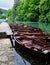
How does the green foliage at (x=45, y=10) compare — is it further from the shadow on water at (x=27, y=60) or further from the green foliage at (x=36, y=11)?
the shadow on water at (x=27, y=60)

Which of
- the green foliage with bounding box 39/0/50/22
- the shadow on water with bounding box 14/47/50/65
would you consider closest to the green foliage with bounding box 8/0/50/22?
the green foliage with bounding box 39/0/50/22

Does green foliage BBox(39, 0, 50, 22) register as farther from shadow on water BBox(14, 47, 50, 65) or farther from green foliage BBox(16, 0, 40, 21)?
shadow on water BBox(14, 47, 50, 65)

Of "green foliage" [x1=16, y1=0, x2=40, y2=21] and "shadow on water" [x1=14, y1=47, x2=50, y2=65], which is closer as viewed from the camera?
"shadow on water" [x1=14, y1=47, x2=50, y2=65]

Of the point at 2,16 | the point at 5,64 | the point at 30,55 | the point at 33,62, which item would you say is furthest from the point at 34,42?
the point at 2,16

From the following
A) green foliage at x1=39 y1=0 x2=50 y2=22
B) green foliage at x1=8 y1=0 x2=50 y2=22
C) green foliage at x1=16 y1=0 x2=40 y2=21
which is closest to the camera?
green foliage at x1=39 y1=0 x2=50 y2=22

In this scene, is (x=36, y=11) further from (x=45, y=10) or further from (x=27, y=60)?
(x=27, y=60)

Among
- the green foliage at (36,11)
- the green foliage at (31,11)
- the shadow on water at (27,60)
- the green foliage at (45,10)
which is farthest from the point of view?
the green foliage at (31,11)

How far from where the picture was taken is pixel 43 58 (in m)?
10.0

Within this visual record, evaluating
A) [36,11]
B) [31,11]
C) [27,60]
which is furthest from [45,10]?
[27,60]

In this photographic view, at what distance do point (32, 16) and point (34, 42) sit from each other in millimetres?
52969

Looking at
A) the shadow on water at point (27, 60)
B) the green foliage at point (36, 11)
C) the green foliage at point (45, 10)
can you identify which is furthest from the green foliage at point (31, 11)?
the shadow on water at point (27, 60)

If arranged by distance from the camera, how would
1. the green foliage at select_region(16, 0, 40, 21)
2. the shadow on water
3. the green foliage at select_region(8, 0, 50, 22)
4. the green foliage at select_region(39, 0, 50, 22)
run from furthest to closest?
the green foliage at select_region(16, 0, 40, 21), the green foliage at select_region(8, 0, 50, 22), the green foliage at select_region(39, 0, 50, 22), the shadow on water

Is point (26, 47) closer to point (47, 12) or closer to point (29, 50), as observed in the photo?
point (29, 50)

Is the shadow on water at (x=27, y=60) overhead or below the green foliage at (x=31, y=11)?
overhead
